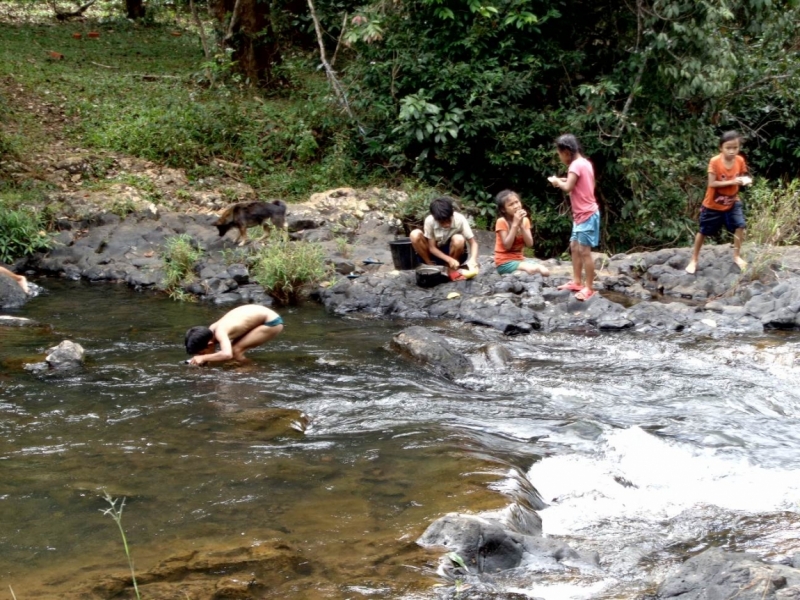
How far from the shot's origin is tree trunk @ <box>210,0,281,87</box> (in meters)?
16.0

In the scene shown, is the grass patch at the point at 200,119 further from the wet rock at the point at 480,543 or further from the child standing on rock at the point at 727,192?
the wet rock at the point at 480,543

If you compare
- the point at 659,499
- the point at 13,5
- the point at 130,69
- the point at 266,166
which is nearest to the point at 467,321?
the point at 659,499

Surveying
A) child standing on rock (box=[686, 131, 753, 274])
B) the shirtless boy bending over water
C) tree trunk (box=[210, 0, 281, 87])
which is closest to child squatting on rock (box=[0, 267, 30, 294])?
the shirtless boy bending over water

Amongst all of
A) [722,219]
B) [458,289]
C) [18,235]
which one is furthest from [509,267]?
[18,235]

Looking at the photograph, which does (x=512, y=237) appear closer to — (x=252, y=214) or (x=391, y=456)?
(x=252, y=214)

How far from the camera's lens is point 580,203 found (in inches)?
335

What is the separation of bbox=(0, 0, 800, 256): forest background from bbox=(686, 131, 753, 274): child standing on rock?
7.17 ft

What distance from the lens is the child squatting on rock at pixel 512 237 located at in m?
9.22

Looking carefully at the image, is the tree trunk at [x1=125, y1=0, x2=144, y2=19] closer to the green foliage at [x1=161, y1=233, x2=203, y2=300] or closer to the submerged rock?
the green foliage at [x1=161, y1=233, x2=203, y2=300]

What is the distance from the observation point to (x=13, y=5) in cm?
2133

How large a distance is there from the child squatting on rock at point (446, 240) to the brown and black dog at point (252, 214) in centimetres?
232

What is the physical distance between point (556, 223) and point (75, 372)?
8.13 metres

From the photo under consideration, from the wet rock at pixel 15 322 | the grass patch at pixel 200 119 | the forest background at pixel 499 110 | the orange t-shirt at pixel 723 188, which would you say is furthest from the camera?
the grass patch at pixel 200 119

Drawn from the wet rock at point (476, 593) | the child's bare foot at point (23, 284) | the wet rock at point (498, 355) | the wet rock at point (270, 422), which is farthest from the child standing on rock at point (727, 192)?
the child's bare foot at point (23, 284)
